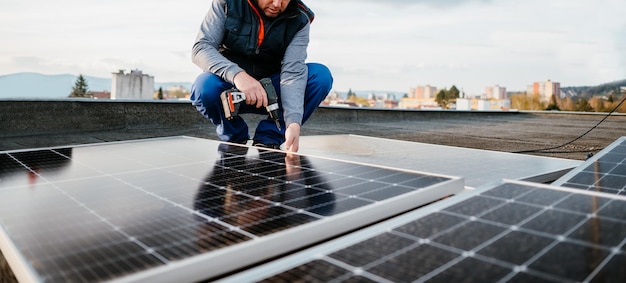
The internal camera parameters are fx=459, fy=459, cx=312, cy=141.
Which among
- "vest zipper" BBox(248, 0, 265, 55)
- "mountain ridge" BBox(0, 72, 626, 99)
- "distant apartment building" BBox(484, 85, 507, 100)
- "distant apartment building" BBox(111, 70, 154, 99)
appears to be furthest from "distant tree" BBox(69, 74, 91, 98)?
"vest zipper" BBox(248, 0, 265, 55)

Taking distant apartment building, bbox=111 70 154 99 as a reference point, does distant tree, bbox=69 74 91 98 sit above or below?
above

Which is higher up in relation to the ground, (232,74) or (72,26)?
(72,26)

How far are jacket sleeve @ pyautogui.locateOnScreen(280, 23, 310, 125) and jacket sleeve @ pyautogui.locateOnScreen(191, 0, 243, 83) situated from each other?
1.46ft

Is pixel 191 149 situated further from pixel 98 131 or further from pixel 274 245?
pixel 98 131

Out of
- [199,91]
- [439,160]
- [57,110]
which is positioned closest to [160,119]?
[57,110]

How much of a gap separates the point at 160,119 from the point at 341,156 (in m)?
4.54

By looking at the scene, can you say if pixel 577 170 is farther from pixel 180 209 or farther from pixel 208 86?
pixel 208 86

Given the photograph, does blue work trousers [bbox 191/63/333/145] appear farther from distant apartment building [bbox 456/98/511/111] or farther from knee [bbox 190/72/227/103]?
distant apartment building [bbox 456/98/511/111]

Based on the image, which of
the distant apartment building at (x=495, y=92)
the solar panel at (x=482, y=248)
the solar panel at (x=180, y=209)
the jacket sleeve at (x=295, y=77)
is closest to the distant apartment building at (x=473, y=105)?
the jacket sleeve at (x=295, y=77)

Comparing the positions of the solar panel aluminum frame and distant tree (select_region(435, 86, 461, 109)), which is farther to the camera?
distant tree (select_region(435, 86, 461, 109))

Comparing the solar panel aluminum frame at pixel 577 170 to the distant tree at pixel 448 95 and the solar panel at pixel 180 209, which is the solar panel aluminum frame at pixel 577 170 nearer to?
the solar panel at pixel 180 209

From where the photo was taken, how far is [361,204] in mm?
1451

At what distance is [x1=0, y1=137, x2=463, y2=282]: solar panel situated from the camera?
3.35ft

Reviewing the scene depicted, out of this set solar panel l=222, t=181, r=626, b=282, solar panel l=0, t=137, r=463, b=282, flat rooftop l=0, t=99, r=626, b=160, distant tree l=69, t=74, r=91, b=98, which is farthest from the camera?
distant tree l=69, t=74, r=91, b=98
